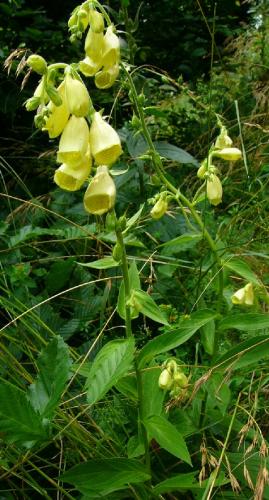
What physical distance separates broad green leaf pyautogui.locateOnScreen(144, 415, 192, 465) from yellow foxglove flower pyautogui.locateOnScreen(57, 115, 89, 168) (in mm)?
514

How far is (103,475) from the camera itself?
3.58 feet

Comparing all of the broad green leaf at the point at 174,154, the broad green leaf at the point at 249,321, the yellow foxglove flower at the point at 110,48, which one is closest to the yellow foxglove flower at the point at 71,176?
the yellow foxglove flower at the point at 110,48

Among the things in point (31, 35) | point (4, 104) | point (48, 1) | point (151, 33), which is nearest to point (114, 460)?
point (4, 104)

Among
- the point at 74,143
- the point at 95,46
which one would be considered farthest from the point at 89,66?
the point at 74,143

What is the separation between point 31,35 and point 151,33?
3.42 ft

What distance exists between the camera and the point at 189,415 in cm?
134

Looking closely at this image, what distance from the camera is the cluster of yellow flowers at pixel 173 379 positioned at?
1.16 meters

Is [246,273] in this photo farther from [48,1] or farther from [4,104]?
[48,1]

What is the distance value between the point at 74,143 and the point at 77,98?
0.08 m

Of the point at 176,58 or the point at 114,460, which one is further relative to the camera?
the point at 176,58

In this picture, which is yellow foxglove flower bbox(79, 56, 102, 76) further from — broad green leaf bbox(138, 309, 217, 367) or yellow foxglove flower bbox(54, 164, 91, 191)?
broad green leaf bbox(138, 309, 217, 367)

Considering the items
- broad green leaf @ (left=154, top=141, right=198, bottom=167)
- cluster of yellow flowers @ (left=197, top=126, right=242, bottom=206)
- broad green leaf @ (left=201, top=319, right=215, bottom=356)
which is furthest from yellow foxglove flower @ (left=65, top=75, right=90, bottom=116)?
broad green leaf @ (left=154, top=141, right=198, bottom=167)

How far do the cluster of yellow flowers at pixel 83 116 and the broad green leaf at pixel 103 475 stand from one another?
1.54 feet

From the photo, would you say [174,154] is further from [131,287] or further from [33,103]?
[33,103]
